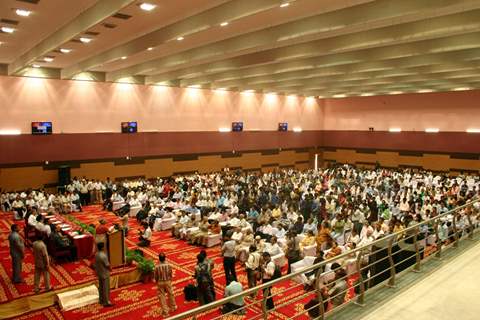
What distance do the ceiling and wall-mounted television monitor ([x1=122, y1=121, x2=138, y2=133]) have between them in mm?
4122

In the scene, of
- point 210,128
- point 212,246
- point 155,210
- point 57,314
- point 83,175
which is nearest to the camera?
point 57,314

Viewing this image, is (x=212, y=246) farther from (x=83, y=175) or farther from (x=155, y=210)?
(x=83, y=175)

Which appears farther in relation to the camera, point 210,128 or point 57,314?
point 210,128

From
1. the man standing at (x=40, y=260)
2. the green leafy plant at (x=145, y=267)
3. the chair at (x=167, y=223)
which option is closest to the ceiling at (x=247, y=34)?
the man standing at (x=40, y=260)

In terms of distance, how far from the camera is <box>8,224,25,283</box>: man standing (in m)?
8.45

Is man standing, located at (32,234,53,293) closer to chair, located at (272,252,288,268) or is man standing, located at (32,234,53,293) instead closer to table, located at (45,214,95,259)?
table, located at (45,214,95,259)

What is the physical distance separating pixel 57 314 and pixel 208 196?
9132 mm

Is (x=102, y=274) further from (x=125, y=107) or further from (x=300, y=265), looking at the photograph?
(x=125, y=107)

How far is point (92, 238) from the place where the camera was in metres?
10.6

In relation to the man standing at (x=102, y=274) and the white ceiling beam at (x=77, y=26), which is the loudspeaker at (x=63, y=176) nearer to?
the white ceiling beam at (x=77, y=26)

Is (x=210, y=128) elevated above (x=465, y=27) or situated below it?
below

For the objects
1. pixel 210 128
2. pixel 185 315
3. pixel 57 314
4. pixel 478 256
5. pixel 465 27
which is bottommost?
pixel 57 314

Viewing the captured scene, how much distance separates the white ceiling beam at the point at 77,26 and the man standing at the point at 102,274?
192 inches

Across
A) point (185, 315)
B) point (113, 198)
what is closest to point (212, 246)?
point (113, 198)
